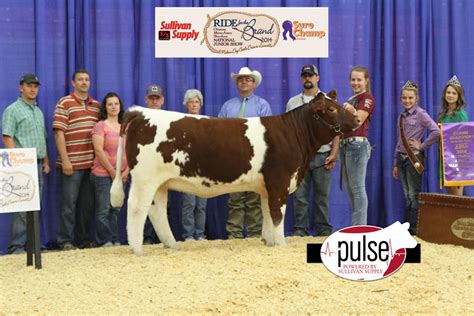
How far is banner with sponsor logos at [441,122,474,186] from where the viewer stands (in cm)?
535

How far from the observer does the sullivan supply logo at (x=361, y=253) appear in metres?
3.38

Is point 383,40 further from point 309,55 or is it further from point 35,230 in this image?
point 35,230

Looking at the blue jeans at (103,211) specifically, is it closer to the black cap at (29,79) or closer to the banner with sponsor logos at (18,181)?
the black cap at (29,79)

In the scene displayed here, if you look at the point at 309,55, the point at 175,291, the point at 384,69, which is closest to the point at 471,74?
the point at 384,69

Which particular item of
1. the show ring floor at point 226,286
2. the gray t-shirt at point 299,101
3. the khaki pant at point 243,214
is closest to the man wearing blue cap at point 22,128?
the show ring floor at point 226,286

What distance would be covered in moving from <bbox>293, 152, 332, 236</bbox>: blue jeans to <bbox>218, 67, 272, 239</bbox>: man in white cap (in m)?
0.40

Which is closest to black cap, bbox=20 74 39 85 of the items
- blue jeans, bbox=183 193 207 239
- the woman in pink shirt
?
the woman in pink shirt

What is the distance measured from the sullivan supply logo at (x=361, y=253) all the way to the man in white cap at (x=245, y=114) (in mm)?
2255

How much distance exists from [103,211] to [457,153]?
3346 millimetres

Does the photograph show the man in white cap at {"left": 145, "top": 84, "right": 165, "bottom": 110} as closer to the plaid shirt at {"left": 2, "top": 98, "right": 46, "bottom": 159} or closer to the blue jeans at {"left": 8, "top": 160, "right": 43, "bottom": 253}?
the plaid shirt at {"left": 2, "top": 98, "right": 46, "bottom": 159}

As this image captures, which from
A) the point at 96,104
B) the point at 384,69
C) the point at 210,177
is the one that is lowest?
the point at 210,177

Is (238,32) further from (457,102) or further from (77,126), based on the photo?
(457,102)

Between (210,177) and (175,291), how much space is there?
1307 millimetres

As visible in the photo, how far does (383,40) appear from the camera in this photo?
614 cm
